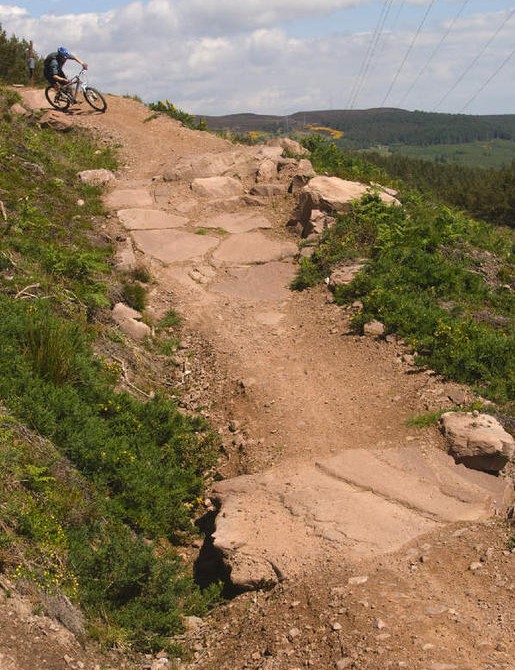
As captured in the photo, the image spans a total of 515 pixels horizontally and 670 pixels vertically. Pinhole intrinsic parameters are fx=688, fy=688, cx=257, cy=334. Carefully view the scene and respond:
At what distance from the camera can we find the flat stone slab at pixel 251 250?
36.3ft

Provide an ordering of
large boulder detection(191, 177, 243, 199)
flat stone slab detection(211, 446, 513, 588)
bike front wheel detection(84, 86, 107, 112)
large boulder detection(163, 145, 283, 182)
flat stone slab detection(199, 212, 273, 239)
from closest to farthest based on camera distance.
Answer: flat stone slab detection(211, 446, 513, 588) < flat stone slab detection(199, 212, 273, 239) < large boulder detection(191, 177, 243, 199) < large boulder detection(163, 145, 283, 182) < bike front wheel detection(84, 86, 107, 112)

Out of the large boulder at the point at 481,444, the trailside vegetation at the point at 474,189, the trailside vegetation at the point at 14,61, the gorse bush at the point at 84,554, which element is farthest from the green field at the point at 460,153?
the gorse bush at the point at 84,554

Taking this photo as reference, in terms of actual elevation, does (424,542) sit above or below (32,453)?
below

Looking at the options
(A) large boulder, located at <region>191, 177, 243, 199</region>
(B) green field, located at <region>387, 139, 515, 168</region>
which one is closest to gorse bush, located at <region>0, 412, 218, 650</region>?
(A) large boulder, located at <region>191, 177, 243, 199</region>

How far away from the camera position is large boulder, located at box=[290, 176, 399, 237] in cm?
1149

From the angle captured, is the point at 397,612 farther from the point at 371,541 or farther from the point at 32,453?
the point at 32,453

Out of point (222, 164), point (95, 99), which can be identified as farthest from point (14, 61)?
point (222, 164)

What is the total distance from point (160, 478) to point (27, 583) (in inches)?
84.6

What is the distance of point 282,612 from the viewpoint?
189 inches

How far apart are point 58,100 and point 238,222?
6.92m

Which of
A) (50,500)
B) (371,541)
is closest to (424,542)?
(371,541)

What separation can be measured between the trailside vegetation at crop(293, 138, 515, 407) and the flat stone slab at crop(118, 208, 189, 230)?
2.77m

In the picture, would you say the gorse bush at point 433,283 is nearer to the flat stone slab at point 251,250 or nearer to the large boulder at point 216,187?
the flat stone slab at point 251,250

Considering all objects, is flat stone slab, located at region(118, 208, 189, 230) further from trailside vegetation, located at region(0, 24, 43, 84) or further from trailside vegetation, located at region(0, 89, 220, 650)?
trailside vegetation, located at region(0, 24, 43, 84)
